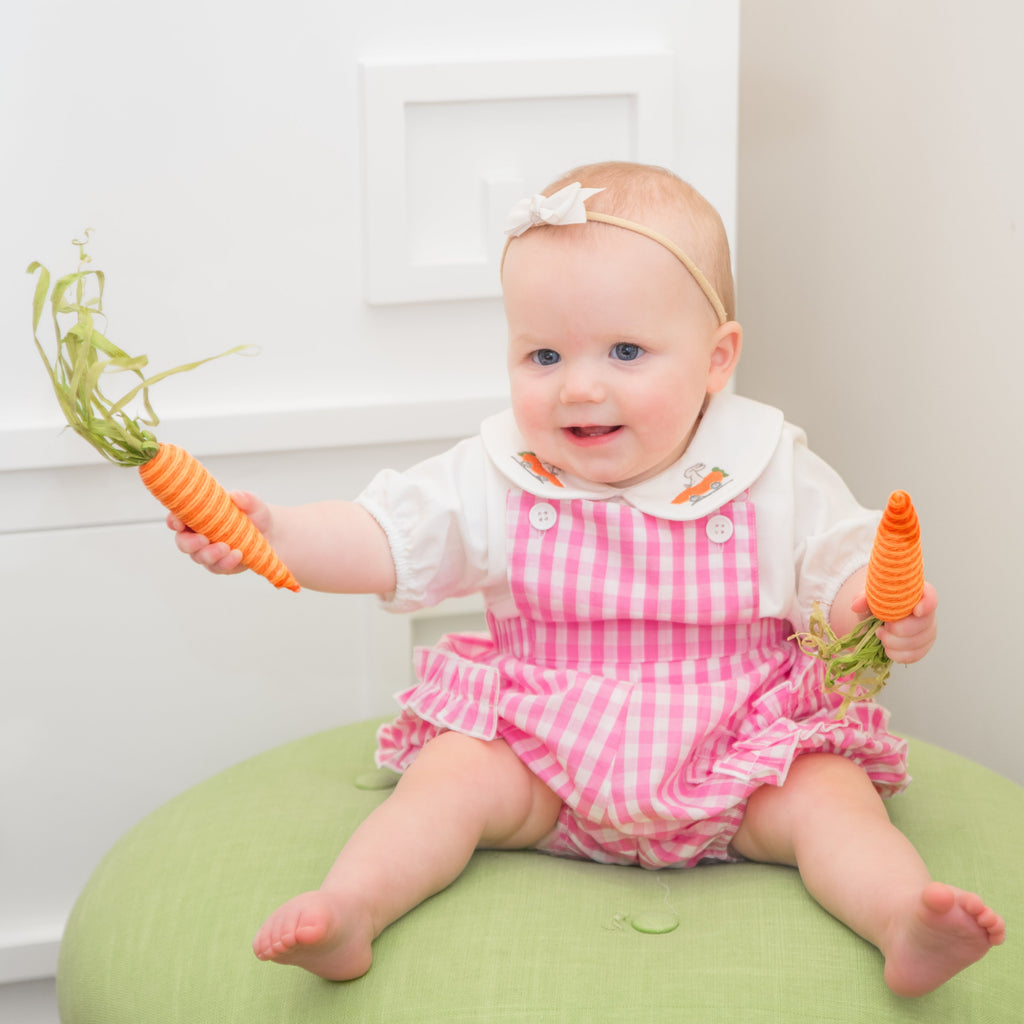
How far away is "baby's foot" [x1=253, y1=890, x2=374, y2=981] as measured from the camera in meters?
0.76

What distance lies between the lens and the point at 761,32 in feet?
5.76

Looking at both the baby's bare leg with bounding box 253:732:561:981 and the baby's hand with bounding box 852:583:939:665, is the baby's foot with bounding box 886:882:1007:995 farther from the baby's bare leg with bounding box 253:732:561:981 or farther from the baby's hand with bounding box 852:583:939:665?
the baby's bare leg with bounding box 253:732:561:981

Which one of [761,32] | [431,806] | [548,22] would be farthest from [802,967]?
[761,32]

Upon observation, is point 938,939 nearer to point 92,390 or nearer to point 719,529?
point 719,529

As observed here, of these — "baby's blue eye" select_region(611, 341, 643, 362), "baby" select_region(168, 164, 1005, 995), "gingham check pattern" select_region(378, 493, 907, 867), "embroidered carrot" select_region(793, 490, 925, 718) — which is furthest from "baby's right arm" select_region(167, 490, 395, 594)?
"embroidered carrot" select_region(793, 490, 925, 718)

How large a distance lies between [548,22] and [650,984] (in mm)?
891

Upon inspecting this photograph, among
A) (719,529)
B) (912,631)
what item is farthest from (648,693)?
(912,631)

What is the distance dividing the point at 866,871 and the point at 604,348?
1.30ft

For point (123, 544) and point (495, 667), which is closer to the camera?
point (495, 667)

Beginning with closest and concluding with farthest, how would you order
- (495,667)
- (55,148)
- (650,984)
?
(650,984), (495,667), (55,148)

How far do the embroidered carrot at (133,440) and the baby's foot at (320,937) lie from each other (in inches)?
8.1

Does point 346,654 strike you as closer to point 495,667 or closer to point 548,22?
point 495,667

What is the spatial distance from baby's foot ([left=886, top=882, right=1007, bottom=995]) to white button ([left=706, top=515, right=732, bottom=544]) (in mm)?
313

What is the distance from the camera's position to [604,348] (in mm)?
937
